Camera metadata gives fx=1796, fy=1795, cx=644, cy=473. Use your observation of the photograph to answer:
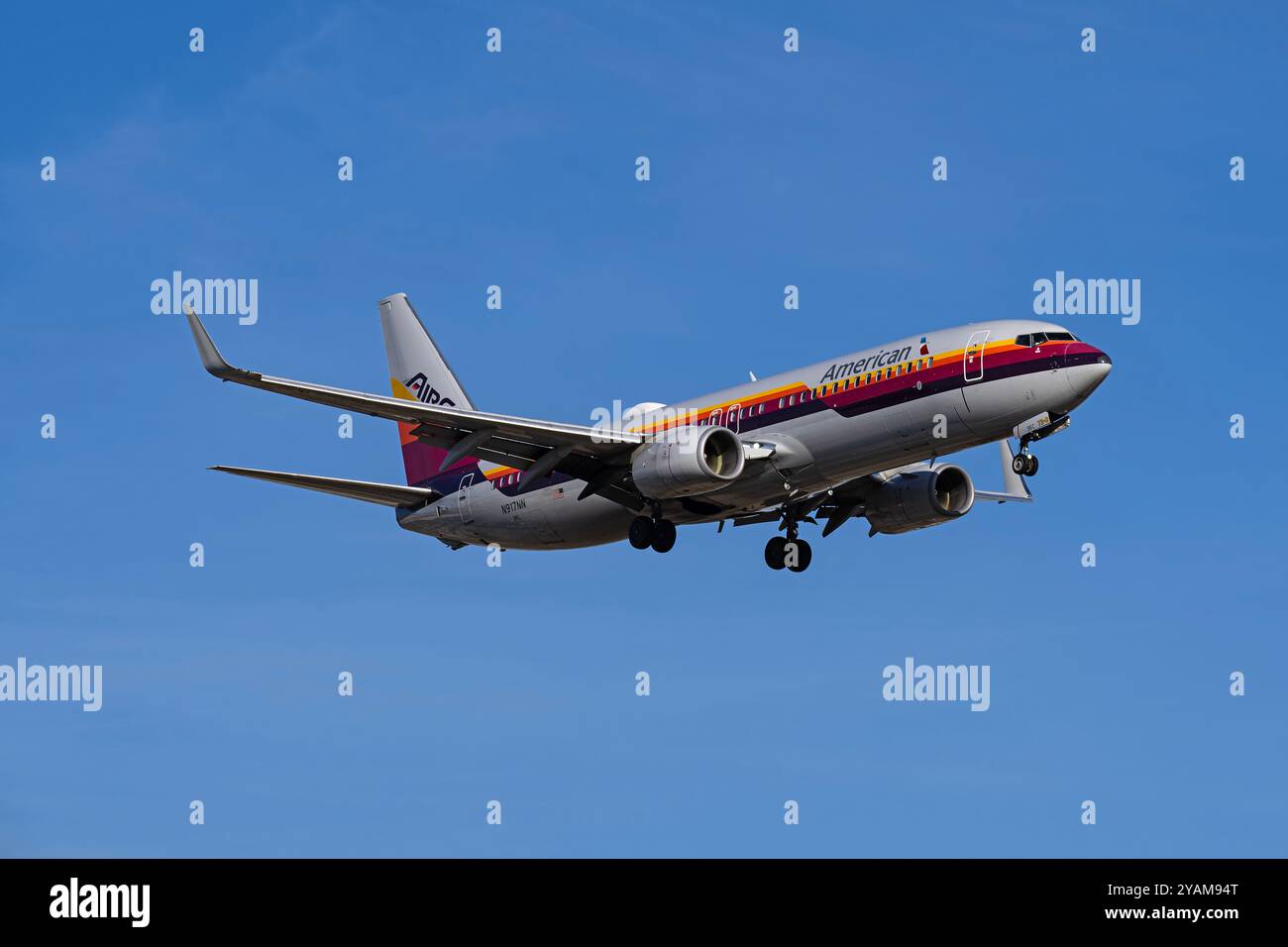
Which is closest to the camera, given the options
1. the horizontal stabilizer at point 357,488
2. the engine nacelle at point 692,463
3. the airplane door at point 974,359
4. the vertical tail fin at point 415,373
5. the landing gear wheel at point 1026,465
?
the airplane door at point 974,359

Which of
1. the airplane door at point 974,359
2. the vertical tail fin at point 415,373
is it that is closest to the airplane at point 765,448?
the airplane door at point 974,359

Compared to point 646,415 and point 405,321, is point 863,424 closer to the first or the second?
point 646,415

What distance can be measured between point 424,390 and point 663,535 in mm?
15984

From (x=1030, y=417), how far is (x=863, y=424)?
4.60 m

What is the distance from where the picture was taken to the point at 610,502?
56719 millimetres

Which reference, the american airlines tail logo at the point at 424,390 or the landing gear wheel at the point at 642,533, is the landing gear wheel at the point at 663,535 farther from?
the american airlines tail logo at the point at 424,390

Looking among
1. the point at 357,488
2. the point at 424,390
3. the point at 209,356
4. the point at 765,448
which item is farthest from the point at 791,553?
the point at 209,356

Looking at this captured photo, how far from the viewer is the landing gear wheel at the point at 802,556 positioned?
58.1 metres

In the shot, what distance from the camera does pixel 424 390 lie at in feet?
221

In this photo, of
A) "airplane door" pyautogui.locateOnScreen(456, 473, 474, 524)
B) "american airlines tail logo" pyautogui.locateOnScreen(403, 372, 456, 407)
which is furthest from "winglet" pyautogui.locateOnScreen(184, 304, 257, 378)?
"american airlines tail logo" pyautogui.locateOnScreen(403, 372, 456, 407)

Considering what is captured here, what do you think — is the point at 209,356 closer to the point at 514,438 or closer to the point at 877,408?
the point at 514,438

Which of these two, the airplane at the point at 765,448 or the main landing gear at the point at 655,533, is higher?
the airplane at the point at 765,448

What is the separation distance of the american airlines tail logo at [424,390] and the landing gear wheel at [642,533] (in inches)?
531

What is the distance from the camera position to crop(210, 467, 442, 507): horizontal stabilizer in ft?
179
